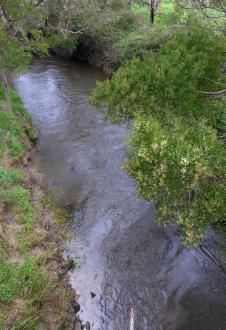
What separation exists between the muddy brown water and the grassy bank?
0.82 meters

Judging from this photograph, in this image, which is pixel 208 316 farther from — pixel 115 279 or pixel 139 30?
pixel 139 30

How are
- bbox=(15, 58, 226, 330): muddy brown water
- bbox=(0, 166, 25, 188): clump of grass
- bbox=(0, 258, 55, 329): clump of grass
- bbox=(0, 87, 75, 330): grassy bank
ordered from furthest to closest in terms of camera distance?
bbox=(0, 166, 25, 188): clump of grass < bbox=(15, 58, 226, 330): muddy brown water < bbox=(0, 87, 75, 330): grassy bank < bbox=(0, 258, 55, 329): clump of grass

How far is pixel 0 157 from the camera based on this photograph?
56.2 feet

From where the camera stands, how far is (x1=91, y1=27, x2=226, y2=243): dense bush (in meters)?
9.41

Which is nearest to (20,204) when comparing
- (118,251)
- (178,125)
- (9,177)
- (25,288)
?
(9,177)

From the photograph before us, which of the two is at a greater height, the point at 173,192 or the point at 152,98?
the point at 152,98

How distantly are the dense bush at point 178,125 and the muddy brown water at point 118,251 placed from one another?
Answer: 7.28 ft

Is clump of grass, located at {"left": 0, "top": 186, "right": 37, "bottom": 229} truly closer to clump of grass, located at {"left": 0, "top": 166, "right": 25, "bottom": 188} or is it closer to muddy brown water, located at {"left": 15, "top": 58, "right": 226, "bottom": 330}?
clump of grass, located at {"left": 0, "top": 166, "right": 25, "bottom": 188}

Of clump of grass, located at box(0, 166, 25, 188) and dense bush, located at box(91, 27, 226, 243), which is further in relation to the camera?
clump of grass, located at box(0, 166, 25, 188)

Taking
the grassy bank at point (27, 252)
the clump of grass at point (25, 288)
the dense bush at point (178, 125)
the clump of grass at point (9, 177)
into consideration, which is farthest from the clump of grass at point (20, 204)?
the dense bush at point (178, 125)

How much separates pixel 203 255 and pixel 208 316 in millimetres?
2469

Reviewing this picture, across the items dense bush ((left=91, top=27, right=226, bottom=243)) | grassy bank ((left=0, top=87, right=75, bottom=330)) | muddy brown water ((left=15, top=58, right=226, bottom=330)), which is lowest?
muddy brown water ((left=15, top=58, right=226, bottom=330))

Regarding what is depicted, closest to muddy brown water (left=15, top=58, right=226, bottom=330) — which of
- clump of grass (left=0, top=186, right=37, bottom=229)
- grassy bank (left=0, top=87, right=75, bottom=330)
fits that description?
grassy bank (left=0, top=87, right=75, bottom=330)

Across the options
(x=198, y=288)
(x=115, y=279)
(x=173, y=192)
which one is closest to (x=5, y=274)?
(x=115, y=279)
